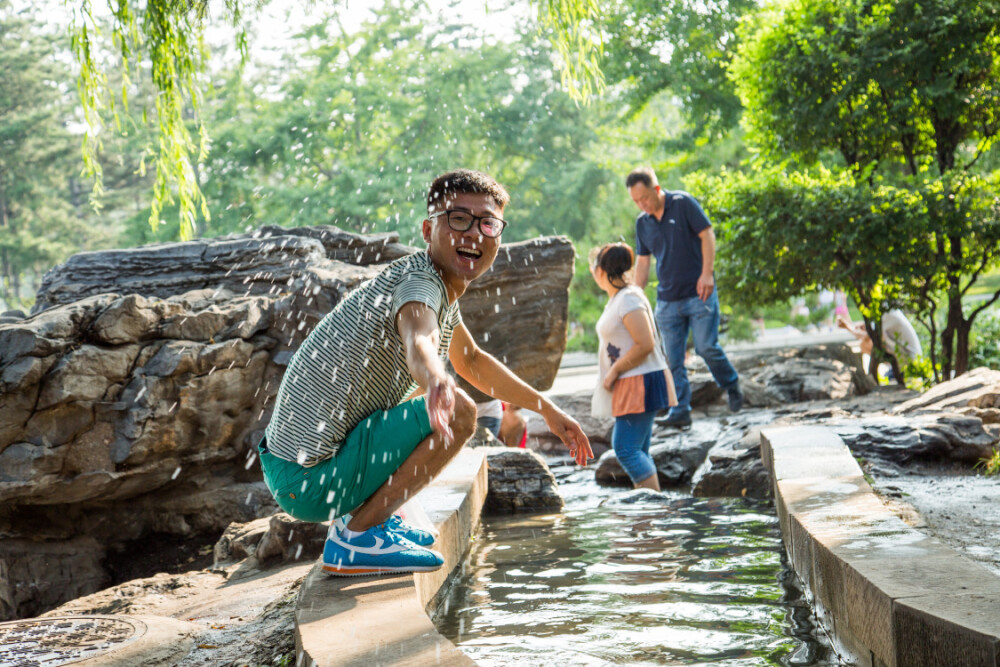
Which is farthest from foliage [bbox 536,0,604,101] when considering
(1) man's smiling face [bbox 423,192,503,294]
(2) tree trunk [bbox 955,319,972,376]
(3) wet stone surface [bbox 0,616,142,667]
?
(2) tree trunk [bbox 955,319,972,376]

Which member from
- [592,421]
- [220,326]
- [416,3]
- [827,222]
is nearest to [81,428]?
[220,326]

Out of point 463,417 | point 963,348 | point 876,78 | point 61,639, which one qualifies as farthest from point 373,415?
point 963,348

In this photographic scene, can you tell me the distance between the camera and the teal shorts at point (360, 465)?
119 inches

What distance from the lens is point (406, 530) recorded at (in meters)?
3.27

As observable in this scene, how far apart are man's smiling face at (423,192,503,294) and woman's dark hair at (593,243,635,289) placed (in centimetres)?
284

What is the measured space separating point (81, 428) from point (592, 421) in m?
5.38

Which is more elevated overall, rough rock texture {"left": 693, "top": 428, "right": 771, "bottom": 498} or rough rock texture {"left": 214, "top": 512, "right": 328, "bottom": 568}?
rough rock texture {"left": 214, "top": 512, "right": 328, "bottom": 568}

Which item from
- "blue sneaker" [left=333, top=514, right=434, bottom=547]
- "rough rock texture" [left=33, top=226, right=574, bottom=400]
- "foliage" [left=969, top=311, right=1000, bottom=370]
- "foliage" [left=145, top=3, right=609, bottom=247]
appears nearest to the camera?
"blue sneaker" [left=333, top=514, right=434, bottom=547]

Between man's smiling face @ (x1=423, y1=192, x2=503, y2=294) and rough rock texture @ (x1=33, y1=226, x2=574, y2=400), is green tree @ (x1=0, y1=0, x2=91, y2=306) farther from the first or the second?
man's smiling face @ (x1=423, y1=192, x2=503, y2=294)

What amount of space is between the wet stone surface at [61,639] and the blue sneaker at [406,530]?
0.79 meters

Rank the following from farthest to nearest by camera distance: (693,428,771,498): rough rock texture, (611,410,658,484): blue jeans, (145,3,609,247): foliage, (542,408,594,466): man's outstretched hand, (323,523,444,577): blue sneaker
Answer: (145,3,609,247): foliage, (611,410,658,484): blue jeans, (693,428,771,498): rough rock texture, (542,408,594,466): man's outstretched hand, (323,523,444,577): blue sneaker

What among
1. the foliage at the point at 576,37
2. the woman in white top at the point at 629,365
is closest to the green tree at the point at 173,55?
the foliage at the point at 576,37

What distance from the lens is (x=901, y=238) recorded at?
880 cm

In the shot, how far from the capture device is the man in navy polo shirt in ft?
25.5
